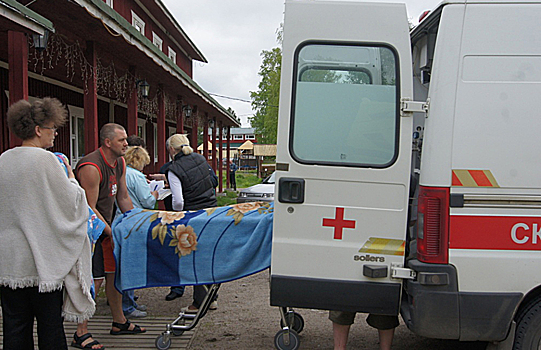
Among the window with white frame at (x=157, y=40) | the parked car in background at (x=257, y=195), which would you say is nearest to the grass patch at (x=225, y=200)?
the parked car in background at (x=257, y=195)

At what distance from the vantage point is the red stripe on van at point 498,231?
2906mm

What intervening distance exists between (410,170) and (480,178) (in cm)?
43

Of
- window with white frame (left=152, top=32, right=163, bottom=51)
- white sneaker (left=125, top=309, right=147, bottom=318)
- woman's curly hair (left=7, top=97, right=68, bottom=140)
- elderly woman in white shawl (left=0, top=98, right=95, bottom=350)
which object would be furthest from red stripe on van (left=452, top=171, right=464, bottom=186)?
window with white frame (left=152, top=32, right=163, bottom=51)

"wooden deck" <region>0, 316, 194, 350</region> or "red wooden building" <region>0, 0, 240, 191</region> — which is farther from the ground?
"red wooden building" <region>0, 0, 240, 191</region>

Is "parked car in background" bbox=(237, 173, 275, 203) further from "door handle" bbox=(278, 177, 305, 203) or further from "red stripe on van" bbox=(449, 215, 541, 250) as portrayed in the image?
"red stripe on van" bbox=(449, 215, 541, 250)

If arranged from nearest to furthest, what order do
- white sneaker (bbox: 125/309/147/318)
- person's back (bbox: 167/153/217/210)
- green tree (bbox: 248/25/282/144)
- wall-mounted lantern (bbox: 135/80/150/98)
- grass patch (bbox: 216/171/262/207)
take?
1. white sneaker (bbox: 125/309/147/318)
2. person's back (bbox: 167/153/217/210)
3. wall-mounted lantern (bbox: 135/80/150/98)
4. grass patch (bbox: 216/171/262/207)
5. green tree (bbox: 248/25/282/144)

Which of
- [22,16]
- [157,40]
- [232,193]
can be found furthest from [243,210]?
[232,193]

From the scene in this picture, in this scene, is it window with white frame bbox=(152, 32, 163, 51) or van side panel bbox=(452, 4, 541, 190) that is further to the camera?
window with white frame bbox=(152, 32, 163, 51)

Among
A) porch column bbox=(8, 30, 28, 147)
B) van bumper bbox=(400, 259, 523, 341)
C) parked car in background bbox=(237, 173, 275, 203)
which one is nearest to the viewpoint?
van bumper bbox=(400, 259, 523, 341)

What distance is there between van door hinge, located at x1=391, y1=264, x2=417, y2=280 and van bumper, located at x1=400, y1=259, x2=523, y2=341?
4cm

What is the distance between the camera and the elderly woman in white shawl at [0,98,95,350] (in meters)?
2.84

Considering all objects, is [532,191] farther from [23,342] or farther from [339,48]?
[23,342]

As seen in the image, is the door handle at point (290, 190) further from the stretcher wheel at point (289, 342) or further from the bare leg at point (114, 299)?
the bare leg at point (114, 299)

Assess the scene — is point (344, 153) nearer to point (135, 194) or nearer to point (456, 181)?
point (456, 181)
